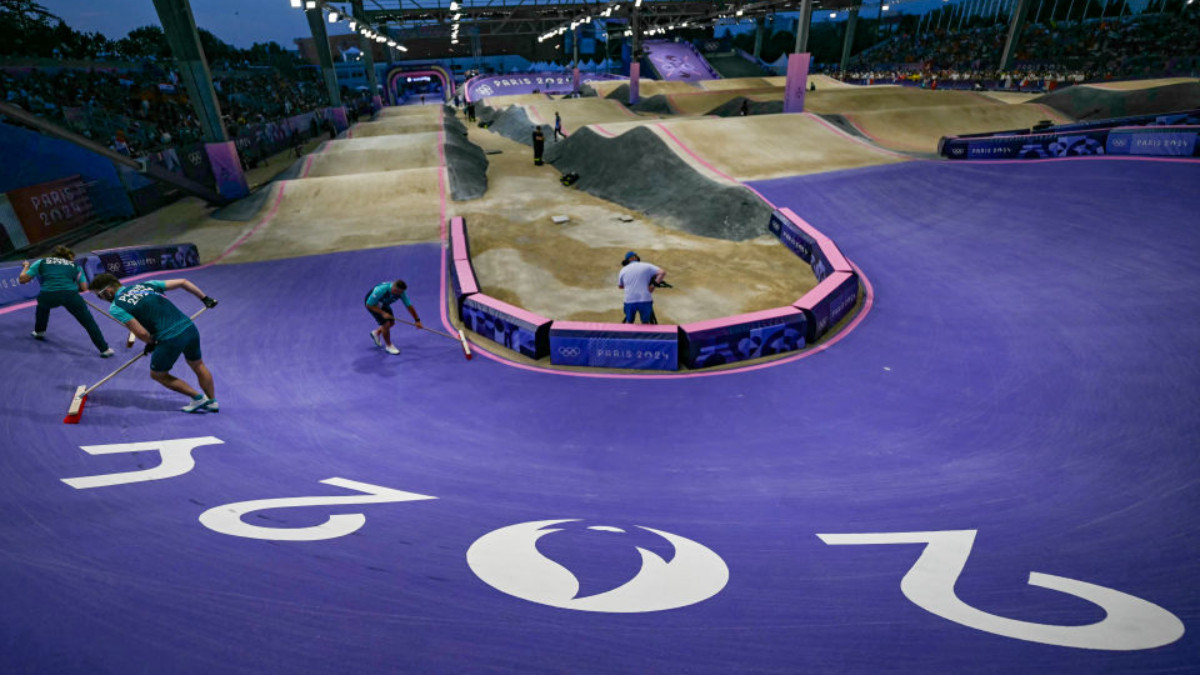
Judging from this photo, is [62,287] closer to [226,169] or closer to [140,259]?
[140,259]

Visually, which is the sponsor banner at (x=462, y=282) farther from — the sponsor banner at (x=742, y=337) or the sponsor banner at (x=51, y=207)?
the sponsor banner at (x=51, y=207)

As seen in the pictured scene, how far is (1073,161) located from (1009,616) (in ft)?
54.8

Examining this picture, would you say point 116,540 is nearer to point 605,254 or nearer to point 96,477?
point 96,477

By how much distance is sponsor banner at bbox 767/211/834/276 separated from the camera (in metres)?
10.9

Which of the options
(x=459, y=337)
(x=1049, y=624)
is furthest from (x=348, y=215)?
(x=1049, y=624)

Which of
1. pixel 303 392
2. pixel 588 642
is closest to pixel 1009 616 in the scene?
pixel 588 642

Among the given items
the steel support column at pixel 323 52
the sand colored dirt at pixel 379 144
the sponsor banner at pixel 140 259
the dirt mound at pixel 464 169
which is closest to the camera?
the sponsor banner at pixel 140 259

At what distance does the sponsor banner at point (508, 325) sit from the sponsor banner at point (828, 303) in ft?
13.8

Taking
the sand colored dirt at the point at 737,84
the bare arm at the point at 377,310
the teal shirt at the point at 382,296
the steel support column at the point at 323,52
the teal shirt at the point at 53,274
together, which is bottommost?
the bare arm at the point at 377,310

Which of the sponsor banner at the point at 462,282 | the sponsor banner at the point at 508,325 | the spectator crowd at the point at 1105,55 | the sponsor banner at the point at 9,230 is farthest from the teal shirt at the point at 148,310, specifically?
the spectator crowd at the point at 1105,55

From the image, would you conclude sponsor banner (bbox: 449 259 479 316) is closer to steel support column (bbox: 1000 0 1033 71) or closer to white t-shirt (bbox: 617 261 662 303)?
white t-shirt (bbox: 617 261 662 303)

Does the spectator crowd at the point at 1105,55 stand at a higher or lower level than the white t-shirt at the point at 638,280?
higher

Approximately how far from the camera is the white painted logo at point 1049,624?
3010mm

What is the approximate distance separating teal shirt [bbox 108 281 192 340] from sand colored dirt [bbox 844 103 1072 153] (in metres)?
25.1
